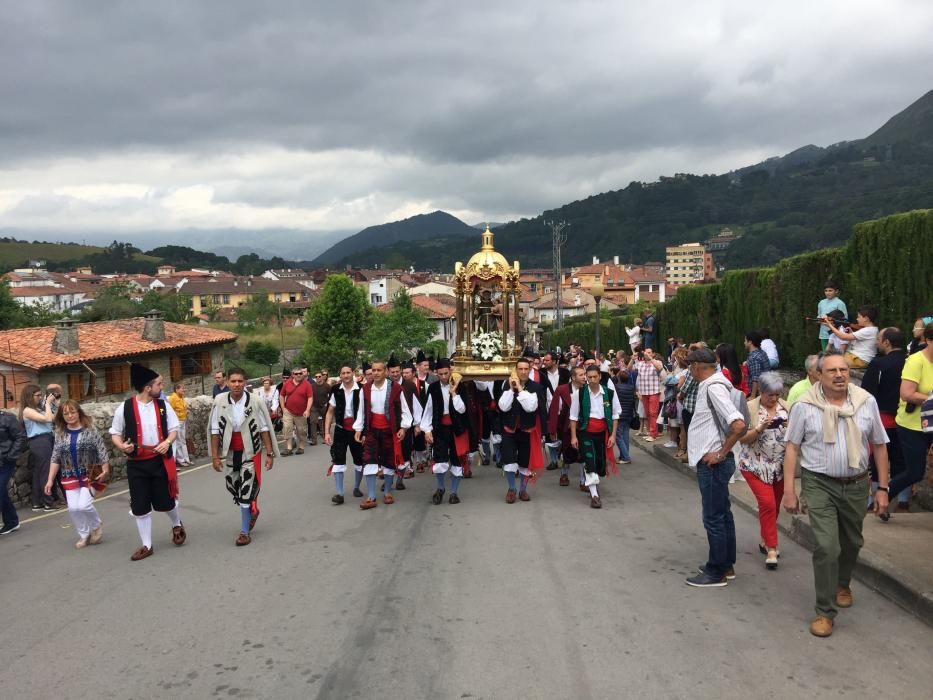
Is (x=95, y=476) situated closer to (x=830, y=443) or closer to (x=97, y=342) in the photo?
(x=830, y=443)

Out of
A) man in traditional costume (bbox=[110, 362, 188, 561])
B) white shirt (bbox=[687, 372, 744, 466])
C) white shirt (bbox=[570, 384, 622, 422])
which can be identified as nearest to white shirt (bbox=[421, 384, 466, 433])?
white shirt (bbox=[570, 384, 622, 422])

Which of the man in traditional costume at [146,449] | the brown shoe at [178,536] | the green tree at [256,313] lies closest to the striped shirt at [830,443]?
the man in traditional costume at [146,449]

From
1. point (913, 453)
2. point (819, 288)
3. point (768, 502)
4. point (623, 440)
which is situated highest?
point (819, 288)

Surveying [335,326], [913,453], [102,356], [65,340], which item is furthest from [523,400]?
[335,326]

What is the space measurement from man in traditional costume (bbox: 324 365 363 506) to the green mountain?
121 meters

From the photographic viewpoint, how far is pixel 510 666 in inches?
170

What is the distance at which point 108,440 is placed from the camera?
1131 cm

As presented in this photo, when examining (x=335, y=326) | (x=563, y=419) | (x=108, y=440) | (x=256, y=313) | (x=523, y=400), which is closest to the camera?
(x=523, y=400)

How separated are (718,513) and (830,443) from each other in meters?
1.16

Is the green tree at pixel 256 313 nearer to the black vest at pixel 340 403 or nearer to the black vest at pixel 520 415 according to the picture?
the black vest at pixel 340 403

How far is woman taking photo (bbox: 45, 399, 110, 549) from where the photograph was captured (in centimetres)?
724

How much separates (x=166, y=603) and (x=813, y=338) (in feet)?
39.7

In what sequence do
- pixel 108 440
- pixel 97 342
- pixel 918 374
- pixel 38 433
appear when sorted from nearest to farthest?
pixel 918 374
pixel 38 433
pixel 108 440
pixel 97 342

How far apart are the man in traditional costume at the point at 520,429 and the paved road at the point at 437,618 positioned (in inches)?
37.1
